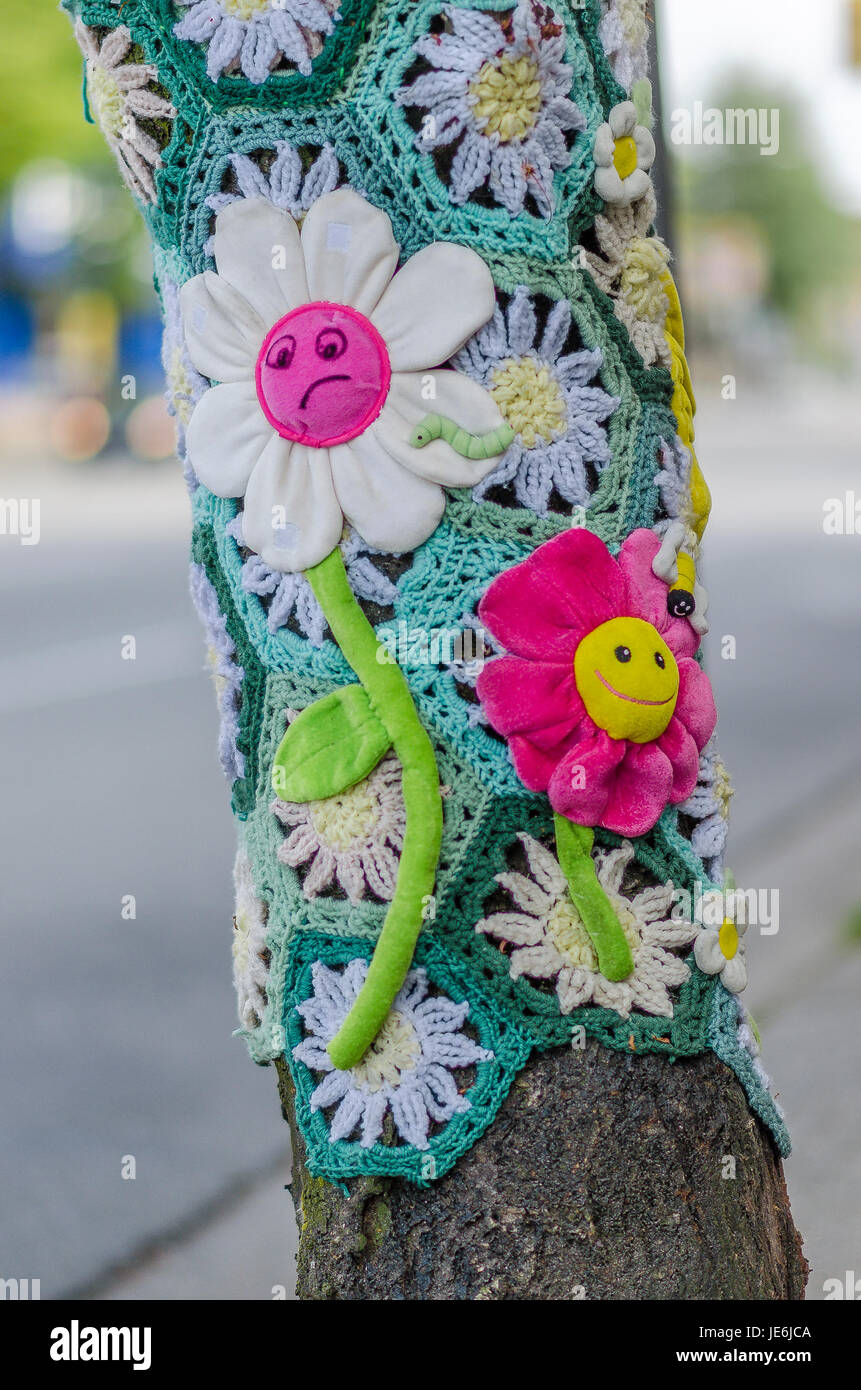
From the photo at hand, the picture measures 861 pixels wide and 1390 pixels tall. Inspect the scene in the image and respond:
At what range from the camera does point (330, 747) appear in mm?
1569

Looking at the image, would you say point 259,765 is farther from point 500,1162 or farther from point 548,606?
point 500,1162

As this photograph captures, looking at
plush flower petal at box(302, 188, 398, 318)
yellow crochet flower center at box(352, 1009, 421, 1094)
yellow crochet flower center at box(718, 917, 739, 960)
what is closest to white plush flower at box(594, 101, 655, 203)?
plush flower petal at box(302, 188, 398, 318)

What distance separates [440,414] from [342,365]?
11 centimetres

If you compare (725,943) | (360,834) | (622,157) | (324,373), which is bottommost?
(725,943)

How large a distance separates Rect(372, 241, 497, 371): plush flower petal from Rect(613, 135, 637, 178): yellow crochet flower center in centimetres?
20

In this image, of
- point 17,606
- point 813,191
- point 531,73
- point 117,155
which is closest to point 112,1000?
point 117,155

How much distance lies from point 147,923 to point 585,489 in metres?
3.41

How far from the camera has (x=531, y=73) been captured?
1.48 metres

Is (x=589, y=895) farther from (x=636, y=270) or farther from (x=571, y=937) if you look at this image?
(x=636, y=270)

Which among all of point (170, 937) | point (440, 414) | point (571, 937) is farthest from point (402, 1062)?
point (170, 937)

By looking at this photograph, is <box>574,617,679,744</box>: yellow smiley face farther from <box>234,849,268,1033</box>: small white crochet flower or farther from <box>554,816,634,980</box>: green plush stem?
<box>234,849,268,1033</box>: small white crochet flower

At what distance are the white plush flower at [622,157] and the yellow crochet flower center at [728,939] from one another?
80 cm

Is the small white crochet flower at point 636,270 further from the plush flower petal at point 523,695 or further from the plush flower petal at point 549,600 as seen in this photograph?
the plush flower petal at point 523,695

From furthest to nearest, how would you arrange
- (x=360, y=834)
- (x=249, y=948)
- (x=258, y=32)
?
1. (x=249, y=948)
2. (x=360, y=834)
3. (x=258, y=32)
